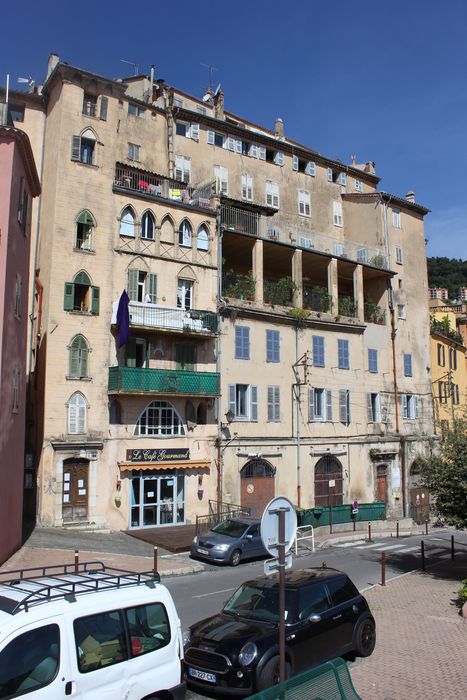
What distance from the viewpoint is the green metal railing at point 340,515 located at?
28125 mm

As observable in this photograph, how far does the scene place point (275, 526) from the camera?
736 centimetres

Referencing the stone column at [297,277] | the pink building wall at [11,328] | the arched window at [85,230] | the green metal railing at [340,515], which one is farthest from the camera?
the stone column at [297,277]

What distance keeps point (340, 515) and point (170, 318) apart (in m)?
12.7

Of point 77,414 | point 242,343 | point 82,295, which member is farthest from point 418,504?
point 82,295

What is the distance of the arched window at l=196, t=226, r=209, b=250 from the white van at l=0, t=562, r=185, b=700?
79.7 feet

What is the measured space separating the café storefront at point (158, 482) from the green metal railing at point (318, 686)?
68.4ft

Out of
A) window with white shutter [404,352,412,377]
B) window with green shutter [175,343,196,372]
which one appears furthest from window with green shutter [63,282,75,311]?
window with white shutter [404,352,412,377]

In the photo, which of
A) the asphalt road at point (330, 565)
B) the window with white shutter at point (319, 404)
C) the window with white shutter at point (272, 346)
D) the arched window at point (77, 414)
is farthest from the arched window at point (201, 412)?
the asphalt road at point (330, 565)

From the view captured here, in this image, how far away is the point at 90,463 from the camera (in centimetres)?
2600

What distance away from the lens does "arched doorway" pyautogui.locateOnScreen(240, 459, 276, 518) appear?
3072 centimetres

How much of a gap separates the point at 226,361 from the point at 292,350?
4751mm

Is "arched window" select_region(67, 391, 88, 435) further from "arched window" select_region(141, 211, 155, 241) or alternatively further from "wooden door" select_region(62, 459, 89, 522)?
"arched window" select_region(141, 211, 155, 241)

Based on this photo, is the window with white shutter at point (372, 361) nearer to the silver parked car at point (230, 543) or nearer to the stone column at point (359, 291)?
the stone column at point (359, 291)

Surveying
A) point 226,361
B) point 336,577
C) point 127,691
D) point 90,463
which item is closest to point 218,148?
point 226,361
